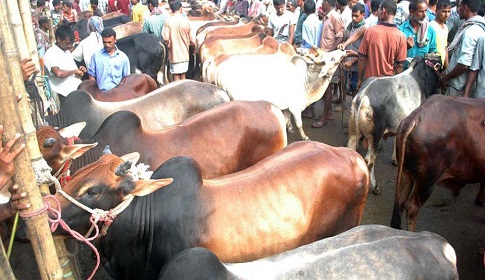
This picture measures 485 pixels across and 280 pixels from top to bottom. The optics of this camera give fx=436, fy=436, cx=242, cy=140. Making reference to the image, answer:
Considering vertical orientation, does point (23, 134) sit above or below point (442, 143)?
above

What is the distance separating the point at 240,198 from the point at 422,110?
7.09 ft

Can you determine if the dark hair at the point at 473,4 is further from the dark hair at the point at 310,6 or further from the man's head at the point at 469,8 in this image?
the dark hair at the point at 310,6

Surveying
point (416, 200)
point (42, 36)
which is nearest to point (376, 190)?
point (416, 200)

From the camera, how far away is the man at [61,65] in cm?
597

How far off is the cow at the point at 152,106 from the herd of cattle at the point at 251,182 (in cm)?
1

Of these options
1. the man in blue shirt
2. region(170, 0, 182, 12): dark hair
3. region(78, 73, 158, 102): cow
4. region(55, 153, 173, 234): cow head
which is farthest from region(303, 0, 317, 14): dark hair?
region(55, 153, 173, 234): cow head

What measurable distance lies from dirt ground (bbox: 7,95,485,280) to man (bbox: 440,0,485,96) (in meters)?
1.30

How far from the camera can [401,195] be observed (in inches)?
174

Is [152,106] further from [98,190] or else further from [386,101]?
[386,101]

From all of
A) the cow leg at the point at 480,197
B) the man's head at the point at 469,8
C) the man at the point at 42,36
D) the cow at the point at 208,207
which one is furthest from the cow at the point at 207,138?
the man at the point at 42,36

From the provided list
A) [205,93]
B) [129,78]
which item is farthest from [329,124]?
[129,78]

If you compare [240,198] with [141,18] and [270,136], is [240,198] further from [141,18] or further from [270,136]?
[141,18]

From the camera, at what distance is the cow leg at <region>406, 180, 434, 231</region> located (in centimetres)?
422

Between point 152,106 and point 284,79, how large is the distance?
2381mm
